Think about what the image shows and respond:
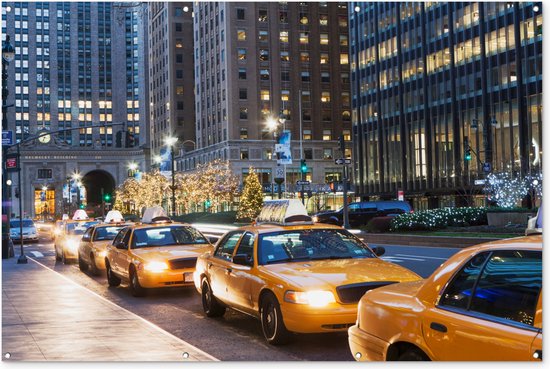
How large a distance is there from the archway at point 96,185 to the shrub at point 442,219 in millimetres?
115822

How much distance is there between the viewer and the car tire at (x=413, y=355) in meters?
4.80

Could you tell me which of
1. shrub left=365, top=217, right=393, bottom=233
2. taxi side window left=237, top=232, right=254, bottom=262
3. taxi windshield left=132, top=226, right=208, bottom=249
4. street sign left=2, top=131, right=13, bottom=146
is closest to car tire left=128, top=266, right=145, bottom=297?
taxi windshield left=132, top=226, right=208, bottom=249

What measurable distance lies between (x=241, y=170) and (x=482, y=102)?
38.6 meters

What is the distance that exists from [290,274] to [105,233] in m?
13.2

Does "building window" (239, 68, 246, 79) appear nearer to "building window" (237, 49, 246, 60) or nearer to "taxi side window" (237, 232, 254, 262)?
"building window" (237, 49, 246, 60)

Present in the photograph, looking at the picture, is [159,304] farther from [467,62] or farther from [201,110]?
[201,110]

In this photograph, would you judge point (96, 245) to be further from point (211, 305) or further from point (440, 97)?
point (440, 97)

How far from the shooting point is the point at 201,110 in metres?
105

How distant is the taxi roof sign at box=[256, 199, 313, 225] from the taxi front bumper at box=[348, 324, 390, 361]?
4466 mm

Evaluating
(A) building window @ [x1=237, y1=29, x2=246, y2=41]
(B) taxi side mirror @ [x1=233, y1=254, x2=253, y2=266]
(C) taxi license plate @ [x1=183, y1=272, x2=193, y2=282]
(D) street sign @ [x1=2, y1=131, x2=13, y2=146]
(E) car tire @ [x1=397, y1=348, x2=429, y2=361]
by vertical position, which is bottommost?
(C) taxi license plate @ [x1=183, y1=272, x2=193, y2=282]

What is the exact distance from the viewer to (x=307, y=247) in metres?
9.55

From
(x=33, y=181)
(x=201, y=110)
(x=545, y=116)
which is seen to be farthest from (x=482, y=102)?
(x=33, y=181)

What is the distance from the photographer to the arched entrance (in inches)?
5778

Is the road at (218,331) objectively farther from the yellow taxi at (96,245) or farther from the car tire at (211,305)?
the yellow taxi at (96,245)
